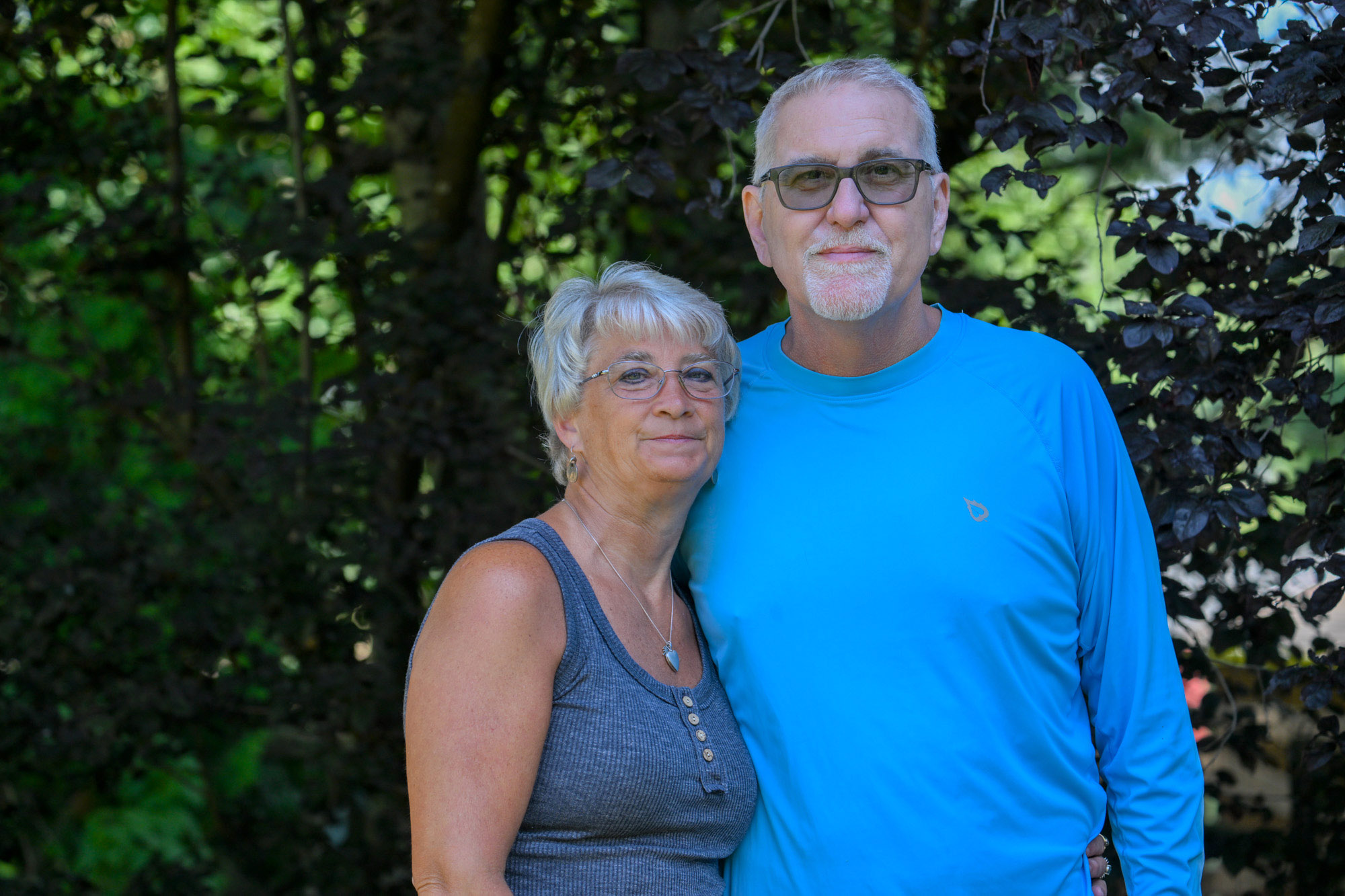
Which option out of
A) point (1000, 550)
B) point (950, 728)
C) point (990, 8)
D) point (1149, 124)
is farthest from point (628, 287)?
point (1149, 124)

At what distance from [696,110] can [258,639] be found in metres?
2.38

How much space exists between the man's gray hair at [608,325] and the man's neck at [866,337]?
145mm

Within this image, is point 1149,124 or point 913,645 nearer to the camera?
point 913,645

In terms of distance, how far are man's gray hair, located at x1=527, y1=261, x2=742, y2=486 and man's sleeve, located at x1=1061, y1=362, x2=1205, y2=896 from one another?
1.89 feet

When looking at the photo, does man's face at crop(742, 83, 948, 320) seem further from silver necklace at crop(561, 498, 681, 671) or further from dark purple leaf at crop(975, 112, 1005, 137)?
silver necklace at crop(561, 498, 681, 671)

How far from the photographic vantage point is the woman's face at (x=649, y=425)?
1843mm

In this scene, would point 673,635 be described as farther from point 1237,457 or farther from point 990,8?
point 990,8

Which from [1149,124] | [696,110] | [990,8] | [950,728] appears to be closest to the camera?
[950,728]

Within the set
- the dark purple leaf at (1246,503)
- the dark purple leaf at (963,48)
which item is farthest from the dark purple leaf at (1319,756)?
the dark purple leaf at (963,48)

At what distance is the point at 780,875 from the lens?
1.81m

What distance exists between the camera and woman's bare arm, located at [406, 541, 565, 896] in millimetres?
1586

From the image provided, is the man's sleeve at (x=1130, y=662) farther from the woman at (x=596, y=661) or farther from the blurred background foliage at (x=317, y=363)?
the blurred background foliage at (x=317, y=363)

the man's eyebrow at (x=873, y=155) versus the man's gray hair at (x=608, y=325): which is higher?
the man's eyebrow at (x=873, y=155)

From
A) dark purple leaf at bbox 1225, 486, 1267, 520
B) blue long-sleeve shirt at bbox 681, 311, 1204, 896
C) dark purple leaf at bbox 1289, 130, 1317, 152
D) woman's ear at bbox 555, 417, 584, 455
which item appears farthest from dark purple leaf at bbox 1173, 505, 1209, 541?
woman's ear at bbox 555, 417, 584, 455
